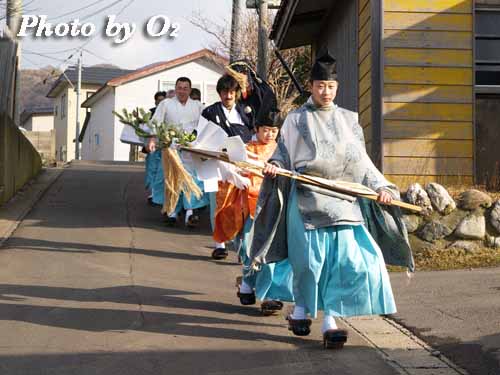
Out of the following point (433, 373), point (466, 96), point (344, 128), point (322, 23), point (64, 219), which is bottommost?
point (433, 373)

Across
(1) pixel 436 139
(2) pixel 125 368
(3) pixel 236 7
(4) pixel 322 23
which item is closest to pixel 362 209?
(2) pixel 125 368

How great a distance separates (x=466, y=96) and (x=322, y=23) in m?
5.38

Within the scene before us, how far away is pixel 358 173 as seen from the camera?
240 inches

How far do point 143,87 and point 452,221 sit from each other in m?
40.1

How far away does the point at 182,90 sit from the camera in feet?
37.7

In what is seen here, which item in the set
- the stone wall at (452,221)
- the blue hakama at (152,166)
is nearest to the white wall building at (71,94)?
the blue hakama at (152,166)

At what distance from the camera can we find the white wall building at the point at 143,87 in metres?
46.6

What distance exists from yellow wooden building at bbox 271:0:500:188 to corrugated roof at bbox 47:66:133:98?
51983mm

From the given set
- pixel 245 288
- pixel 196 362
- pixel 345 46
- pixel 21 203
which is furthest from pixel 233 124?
pixel 21 203

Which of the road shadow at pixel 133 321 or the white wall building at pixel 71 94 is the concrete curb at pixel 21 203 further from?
the white wall building at pixel 71 94

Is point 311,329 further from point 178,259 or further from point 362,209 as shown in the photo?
point 178,259

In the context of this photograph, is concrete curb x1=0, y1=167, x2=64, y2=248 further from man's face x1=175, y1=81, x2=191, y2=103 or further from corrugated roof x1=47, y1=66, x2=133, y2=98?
corrugated roof x1=47, y1=66, x2=133, y2=98

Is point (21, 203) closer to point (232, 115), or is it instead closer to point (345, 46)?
point (345, 46)

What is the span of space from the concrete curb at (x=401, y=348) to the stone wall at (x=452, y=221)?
103 inches
